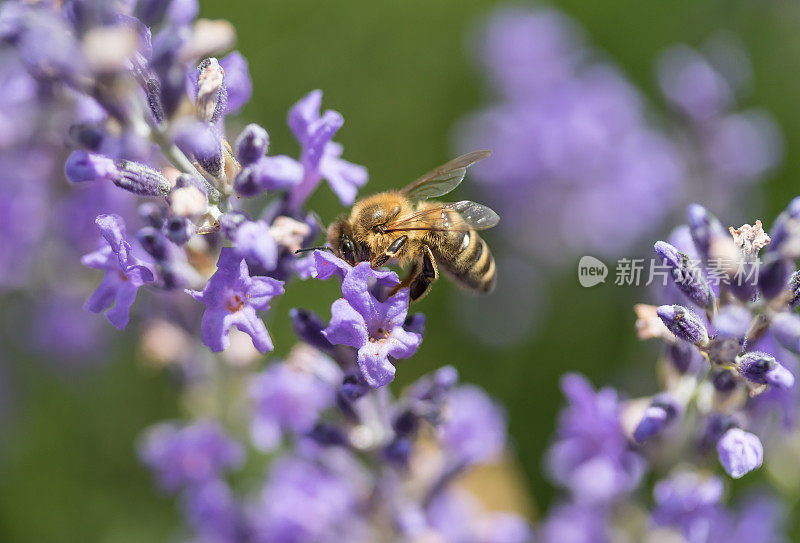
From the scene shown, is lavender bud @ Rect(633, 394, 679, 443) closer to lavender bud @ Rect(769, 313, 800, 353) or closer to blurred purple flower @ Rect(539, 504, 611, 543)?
lavender bud @ Rect(769, 313, 800, 353)

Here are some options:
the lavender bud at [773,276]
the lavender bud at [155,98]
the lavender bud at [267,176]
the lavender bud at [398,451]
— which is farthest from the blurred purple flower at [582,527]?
the lavender bud at [155,98]

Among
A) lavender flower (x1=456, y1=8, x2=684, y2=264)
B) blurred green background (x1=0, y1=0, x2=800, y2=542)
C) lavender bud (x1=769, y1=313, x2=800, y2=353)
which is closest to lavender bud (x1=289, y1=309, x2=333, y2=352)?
lavender bud (x1=769, y1=313, x2=800, y2=353)

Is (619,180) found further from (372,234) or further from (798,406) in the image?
(372,234)

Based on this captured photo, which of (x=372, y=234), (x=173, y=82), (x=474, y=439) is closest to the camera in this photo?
(x=173, y=82)

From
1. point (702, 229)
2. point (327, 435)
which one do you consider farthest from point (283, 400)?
point (702, 229)

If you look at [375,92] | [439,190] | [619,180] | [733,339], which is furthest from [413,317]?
[375,92]
